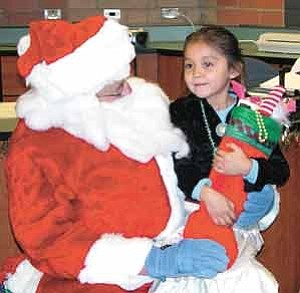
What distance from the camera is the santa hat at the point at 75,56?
164cm

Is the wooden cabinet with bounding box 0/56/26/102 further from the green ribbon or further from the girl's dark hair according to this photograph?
Result: the green ribbon

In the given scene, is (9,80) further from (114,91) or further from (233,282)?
(233,282)

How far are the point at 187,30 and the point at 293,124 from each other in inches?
102

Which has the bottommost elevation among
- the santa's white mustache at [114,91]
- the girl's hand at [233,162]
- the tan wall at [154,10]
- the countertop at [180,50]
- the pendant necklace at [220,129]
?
the girl's hand at [233,162]

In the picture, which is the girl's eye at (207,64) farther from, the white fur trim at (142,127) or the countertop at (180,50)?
the countertop at (180,50)

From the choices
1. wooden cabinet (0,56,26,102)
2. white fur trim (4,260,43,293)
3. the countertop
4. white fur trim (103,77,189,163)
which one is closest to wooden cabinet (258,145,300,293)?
white fur trim (103,77,189,163)

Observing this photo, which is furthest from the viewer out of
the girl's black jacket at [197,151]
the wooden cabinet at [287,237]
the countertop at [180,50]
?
the countertop at [180,50]

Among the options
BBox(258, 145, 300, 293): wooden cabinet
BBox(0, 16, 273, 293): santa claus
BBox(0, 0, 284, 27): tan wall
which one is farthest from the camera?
BBox(0, 0, 284, 27): tan wall

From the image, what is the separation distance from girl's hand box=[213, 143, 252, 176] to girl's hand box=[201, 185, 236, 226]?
51 mm

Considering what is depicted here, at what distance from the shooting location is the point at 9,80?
4.35 m

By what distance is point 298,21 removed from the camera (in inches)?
173

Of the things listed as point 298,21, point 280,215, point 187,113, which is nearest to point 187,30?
point 298,21

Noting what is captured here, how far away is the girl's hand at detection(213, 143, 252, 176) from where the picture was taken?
1636 mm

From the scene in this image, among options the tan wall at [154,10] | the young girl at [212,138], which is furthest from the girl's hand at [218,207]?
the tan wall at [154,10]
